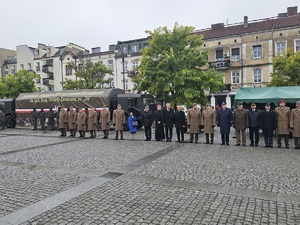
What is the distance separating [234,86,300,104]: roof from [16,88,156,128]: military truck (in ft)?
25.7

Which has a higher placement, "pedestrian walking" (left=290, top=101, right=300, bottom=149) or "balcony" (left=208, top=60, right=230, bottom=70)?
"balcony" (left=208, top=60, right=230, bottom=70)

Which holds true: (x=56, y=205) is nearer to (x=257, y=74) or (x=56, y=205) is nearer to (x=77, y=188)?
→ (x=77, y=188)

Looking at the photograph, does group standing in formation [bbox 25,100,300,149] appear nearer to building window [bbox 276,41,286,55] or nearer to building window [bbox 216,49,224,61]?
building window [bbox 276,41,286,55]

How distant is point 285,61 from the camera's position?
22938 millimetres

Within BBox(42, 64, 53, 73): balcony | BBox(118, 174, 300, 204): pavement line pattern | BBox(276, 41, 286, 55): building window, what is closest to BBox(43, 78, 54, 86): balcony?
BBox(42, 64, 53, 73): balcony

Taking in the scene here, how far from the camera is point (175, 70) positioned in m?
22.8

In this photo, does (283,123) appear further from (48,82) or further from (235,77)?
(48,82)

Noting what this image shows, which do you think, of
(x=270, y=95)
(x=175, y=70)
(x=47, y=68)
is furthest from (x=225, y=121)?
(x=47, y=68)

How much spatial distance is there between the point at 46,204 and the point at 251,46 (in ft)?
121

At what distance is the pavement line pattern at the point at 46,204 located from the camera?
4350mm

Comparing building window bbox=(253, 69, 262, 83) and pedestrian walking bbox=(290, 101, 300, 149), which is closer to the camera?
pedestrian walking bbox=(290, 101, 300, 149)

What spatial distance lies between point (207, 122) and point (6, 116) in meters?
21.5

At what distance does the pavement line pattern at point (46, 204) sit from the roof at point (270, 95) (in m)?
11.5

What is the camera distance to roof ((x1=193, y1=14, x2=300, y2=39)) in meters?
34.9
